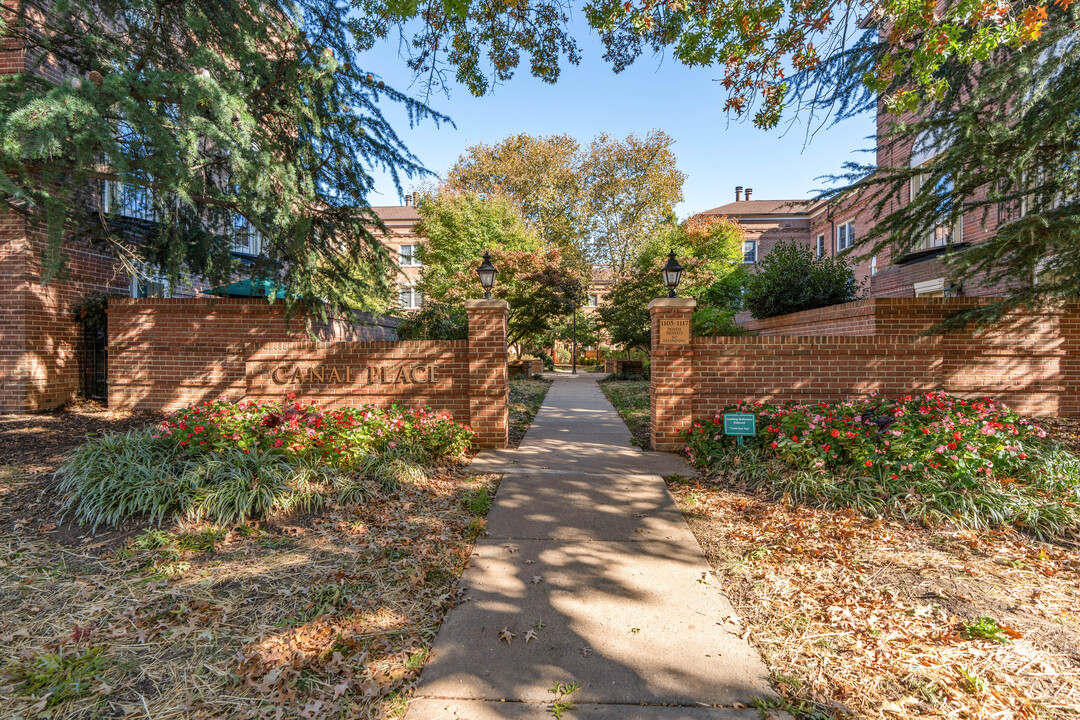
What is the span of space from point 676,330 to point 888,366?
2.96 m

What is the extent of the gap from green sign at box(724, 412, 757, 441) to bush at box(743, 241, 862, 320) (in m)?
6.44

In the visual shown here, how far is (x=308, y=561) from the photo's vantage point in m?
3.66

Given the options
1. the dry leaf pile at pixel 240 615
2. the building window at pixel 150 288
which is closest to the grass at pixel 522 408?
the dry leaf pile at pixel 240 615

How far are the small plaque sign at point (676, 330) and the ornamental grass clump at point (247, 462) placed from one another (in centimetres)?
317

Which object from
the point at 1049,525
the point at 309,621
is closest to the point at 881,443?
the point at 1049,525

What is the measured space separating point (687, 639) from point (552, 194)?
2906 cm

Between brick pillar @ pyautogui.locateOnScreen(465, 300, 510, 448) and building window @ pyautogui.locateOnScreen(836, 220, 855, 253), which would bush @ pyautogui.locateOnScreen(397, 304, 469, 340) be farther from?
building window @ pyautogui.locateOnScreen(836, 220, 855, 253)

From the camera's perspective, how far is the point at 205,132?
4.89 m

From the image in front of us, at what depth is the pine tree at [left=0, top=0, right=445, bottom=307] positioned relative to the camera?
4473 mm

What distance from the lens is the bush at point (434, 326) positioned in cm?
1075

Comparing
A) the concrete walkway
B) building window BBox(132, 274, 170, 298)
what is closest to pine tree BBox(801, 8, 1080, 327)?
the concrete walkway

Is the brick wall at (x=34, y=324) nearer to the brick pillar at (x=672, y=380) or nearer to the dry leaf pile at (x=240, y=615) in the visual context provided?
the dry leaf pile at (x=240, y=615)

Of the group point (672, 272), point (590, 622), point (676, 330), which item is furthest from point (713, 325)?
point (590, 622)

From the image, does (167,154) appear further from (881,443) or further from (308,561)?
(881,443)
